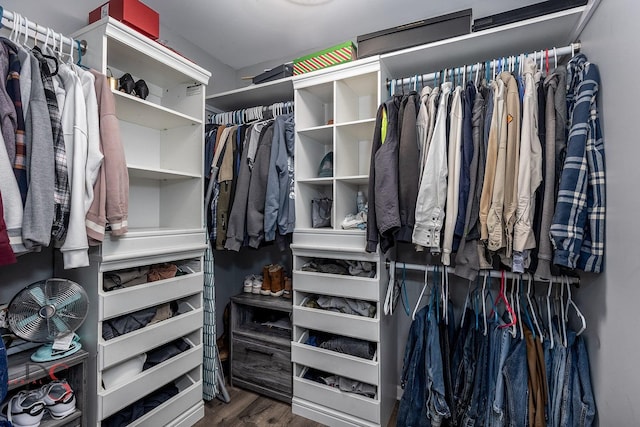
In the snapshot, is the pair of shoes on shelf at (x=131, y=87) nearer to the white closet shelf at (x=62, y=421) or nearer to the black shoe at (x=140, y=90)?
the black shoe at (x=140, y=90)

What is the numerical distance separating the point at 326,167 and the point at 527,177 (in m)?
1.12

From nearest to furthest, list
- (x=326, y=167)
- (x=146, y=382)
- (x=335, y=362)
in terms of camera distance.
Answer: (x=146, y=382), (x=335, y=362), (x=326, y=167)

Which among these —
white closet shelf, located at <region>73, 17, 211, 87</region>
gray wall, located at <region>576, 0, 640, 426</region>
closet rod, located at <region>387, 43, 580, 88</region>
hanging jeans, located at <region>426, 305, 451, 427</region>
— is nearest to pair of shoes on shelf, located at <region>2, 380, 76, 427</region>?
white closet shelf, located at <region>73, 17, 211, 87</region>

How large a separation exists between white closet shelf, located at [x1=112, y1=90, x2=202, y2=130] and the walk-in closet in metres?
0.01

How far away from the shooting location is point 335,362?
5.67 ft

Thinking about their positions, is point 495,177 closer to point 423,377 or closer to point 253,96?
point 423,377

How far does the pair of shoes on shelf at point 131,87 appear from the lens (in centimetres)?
157

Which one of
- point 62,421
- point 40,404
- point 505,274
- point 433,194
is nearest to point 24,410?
point 40,404

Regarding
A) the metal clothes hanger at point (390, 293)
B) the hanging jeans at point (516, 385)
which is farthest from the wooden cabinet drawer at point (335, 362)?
the hanging jeans at point (516, 385)

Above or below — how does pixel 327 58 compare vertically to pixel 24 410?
above

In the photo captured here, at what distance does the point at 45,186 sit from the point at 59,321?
56 centimetres

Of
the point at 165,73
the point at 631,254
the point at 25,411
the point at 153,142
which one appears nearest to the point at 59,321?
the point at 25,411

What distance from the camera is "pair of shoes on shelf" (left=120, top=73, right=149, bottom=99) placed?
1568 mm

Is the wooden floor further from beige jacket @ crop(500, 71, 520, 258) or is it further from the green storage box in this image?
the green storage box
